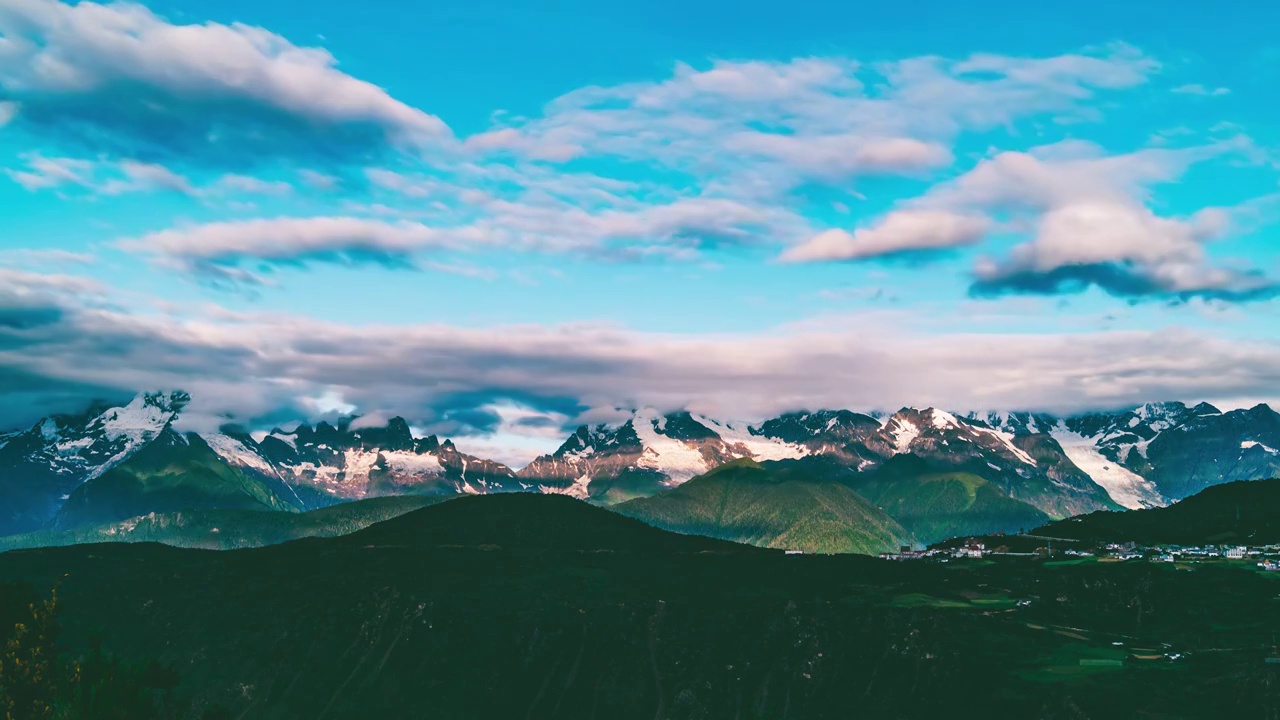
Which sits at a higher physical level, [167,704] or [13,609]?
[13,609]

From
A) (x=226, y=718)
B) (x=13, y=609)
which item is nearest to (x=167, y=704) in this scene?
(x=226, y=718)

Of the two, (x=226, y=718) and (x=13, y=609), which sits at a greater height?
(x=13, y=609)

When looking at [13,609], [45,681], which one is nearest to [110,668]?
[45,681]

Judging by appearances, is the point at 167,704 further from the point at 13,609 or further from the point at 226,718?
the point at 13,609

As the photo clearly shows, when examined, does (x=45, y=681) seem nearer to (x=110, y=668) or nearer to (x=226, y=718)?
(x=110, y=668)

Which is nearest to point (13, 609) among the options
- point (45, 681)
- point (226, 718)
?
point (45, 681)

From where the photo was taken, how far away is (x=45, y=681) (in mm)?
120375

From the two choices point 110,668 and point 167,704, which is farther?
point 167,704

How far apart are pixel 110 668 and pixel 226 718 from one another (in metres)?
13.6

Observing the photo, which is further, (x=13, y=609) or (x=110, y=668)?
(x=13, y=609)

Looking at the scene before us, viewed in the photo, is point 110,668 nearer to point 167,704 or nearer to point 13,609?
point 167,704

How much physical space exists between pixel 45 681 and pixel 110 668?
833cm

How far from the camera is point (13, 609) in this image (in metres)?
132

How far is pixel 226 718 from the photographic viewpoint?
4882 inches
